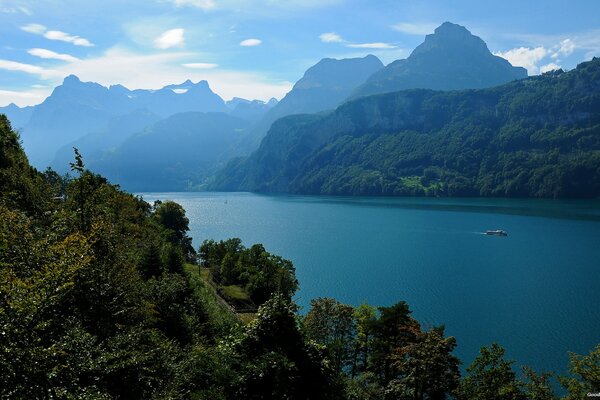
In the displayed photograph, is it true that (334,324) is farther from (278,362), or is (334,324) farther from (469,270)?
(469,270)

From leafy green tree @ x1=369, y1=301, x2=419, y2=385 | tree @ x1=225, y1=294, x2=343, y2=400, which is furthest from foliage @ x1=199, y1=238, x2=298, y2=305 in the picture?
tree @ x1=225, y1=294, x2=343, y2=400

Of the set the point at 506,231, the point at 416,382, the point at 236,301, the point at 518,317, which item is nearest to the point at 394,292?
the point at 518,317

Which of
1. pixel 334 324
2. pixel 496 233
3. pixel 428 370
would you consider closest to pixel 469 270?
pixel 496 233

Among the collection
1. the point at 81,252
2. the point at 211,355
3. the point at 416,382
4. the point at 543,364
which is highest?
the point at 81,252

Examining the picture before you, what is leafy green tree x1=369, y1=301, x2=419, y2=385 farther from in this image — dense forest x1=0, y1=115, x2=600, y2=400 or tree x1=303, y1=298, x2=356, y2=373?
tree x1=303, y1=298, x2=356, y2=373

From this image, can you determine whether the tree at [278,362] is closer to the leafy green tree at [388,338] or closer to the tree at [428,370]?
the tree at [428,370]

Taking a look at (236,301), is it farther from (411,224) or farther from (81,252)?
(411,224)

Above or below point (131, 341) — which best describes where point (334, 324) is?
below
